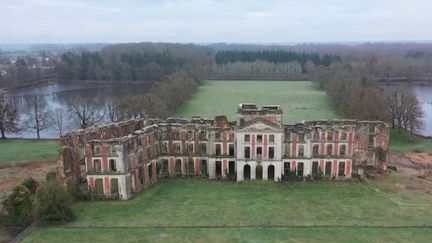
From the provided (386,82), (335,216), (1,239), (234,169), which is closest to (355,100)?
(234,169)

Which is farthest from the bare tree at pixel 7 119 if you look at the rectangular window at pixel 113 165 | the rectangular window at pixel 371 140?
the rectangular window at pixel 371 140

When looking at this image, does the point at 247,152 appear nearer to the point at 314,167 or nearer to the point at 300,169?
the point at 300,169

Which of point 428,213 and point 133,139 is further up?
point 133,139

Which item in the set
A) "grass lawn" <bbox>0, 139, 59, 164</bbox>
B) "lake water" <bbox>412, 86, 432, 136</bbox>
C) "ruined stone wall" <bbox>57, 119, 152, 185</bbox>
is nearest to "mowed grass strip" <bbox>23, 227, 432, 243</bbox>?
"ruined stone wall" <bbox>57, 119, 152, 185</bbox>

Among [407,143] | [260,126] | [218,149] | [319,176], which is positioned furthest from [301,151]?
[407,143]

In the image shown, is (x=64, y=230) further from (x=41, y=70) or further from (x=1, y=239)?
(x=41, y=70)

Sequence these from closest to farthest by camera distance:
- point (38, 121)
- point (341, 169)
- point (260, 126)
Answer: point (260, 126) < point (341, 169) < point (38, 121)
